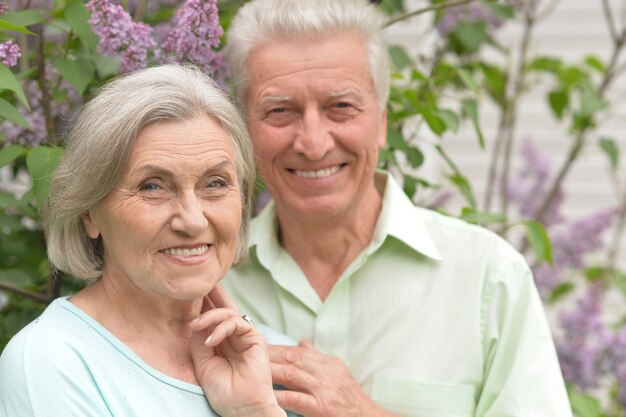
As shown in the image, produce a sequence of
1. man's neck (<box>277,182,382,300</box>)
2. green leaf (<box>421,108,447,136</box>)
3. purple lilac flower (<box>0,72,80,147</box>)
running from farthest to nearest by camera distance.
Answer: green leaf (<box>421,108,447,136</box>), man's neck (<box>277,182,382,300</box>), purple lilac flower (<box>0,72,80,147</box>)

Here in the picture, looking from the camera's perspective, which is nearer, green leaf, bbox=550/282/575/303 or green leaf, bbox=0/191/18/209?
green leaf, bbox=0/191/18/209

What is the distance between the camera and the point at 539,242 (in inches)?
120

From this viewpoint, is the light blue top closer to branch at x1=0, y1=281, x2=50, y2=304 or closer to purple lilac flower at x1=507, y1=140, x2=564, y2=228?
branch at x1=0, y1=281, x2=50, y2=304

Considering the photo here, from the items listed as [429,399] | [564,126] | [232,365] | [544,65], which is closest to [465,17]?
[544,65]

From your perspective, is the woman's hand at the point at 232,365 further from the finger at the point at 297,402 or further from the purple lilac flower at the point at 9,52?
the purple lilac flower at the point at 9,52

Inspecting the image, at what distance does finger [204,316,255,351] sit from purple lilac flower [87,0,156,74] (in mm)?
687

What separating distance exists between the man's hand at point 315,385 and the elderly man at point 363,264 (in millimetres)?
14

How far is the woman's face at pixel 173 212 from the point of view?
2.08m

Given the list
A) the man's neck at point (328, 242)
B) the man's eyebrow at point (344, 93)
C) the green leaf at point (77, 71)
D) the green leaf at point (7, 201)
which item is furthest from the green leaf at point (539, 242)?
the green leaf at point (7, 201)

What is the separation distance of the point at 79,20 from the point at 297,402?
41.4 inches

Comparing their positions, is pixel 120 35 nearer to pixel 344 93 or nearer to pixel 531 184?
pixel 344 93

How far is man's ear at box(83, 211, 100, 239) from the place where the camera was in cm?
221

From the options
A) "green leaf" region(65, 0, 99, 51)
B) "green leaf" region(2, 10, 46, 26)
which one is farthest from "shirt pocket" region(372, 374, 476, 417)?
"green leaf" region(2, 10, 46, 26)

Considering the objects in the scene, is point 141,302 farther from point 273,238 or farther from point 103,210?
point 273,238
